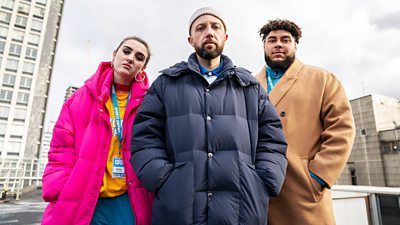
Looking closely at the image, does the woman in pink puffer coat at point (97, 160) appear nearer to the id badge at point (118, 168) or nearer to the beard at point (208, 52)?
the id badge at point (118, 168)

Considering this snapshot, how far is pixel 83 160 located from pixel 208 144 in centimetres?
86

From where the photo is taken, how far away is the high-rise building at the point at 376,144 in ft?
80.0

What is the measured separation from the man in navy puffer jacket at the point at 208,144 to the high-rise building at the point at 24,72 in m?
33.9

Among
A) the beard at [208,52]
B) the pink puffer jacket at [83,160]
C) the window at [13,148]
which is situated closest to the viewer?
the pink puffer jacket at [83,160]

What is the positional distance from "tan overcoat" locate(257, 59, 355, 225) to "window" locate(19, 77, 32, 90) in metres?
35.2

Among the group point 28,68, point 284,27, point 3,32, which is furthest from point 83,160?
point 3,32

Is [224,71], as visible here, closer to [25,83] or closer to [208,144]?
[208,144]

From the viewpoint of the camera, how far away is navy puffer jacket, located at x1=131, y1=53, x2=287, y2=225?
1.28 metres

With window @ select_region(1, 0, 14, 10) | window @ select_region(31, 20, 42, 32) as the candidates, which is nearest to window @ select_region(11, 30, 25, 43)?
window @ select_region(31, 20, 42, 32)

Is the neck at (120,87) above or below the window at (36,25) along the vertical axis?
below

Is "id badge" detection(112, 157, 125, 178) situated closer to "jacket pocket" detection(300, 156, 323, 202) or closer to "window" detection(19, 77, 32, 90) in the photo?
"jacket pocket" detection(300, 156, 323, 202)

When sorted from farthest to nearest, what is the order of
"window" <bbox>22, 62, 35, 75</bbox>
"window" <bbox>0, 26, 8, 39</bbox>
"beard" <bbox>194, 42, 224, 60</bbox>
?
"window" <bbox>22, 62, 35, 75</bbox> < "window" <bbox>0, 26, 8, 39</bbox> < "beard" <bbox>194, 42, 224, 60</bbox>

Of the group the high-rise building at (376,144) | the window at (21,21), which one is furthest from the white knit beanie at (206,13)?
the window at (21,21)

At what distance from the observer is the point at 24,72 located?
2923cm
